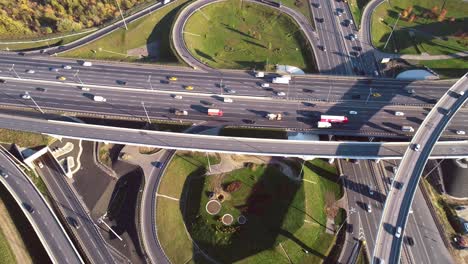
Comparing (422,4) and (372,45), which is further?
(422,4)

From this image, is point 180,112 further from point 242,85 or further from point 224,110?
point 242,85

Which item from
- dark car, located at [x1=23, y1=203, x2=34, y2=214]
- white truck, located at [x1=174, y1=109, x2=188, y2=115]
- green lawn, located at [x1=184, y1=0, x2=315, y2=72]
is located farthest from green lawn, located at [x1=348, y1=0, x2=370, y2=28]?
dark car, located at [x1=23, y1=203, x2=34, y2=214]

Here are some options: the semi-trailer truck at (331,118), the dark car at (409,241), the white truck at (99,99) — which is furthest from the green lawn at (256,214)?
the white truck at (99,99)

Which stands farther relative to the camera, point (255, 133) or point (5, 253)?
point (255, 133)

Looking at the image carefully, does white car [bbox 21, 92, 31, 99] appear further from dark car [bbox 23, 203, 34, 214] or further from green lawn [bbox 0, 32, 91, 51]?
dark car [bbox 23, 203, 34, 214]

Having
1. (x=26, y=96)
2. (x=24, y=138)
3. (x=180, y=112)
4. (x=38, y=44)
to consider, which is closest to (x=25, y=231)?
(x=24, y=138)

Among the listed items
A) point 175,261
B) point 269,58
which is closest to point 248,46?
point 269,58

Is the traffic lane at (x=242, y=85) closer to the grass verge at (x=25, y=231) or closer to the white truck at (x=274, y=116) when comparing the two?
the white truck at (x=274, y=116)

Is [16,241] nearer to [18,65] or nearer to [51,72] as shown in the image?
[51,72]
